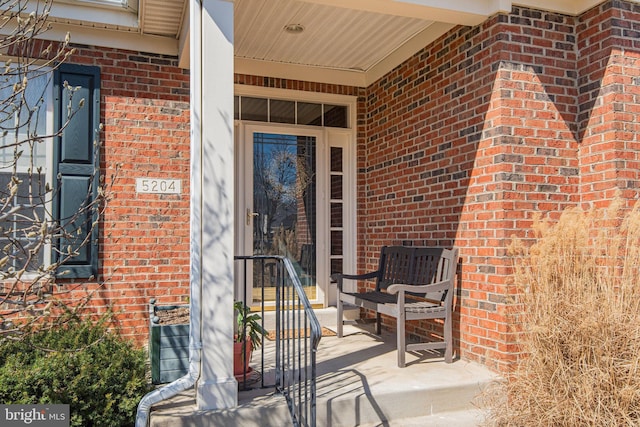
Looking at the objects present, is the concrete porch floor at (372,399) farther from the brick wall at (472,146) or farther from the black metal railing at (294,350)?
the brick wall at (472,146)

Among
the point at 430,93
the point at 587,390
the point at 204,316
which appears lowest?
the point at 587,390

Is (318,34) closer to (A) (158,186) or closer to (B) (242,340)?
(A) (158,186)

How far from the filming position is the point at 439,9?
3.70m

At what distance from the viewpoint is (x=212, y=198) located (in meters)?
3.06

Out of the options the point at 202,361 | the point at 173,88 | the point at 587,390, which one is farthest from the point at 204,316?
the point at 173,88

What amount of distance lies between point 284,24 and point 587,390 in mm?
3530

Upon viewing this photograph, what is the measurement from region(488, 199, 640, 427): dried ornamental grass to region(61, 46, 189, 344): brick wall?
2898 millimetres

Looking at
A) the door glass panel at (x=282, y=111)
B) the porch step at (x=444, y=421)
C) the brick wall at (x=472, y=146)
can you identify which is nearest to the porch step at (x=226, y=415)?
the porch step at (x=444, y=421)

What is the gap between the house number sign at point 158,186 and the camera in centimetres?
453

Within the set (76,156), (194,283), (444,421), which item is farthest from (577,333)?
(76,156)

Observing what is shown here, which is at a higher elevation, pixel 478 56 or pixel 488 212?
pixel 478 56

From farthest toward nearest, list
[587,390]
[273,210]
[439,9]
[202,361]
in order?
[273,210] → [439,9] → [202,361] → [587,390]

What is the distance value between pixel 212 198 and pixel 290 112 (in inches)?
109

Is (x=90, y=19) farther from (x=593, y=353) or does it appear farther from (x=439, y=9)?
(x=593, y=353)
